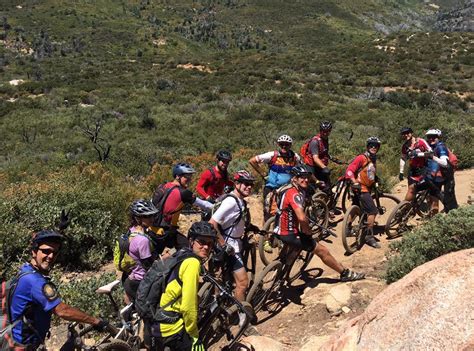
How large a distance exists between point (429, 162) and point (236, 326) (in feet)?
15.0

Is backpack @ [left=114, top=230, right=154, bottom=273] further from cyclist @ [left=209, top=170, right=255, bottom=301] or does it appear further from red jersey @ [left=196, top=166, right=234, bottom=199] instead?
red jersey @ [left=196, top=166, right=234, bottom=199]

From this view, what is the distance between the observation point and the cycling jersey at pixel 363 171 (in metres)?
7.16

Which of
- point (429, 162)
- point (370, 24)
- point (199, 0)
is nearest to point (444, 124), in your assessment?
point (429, 162)

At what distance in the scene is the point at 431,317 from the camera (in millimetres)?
3188

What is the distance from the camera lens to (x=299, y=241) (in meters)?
5.58

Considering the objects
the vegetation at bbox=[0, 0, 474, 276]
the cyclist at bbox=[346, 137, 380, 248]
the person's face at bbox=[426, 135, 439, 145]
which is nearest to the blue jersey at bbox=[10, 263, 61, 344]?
the vegetation at bbox=[0, 0, 474, 276]

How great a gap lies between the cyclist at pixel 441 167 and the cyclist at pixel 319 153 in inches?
68.5

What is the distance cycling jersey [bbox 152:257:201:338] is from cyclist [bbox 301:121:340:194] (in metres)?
4.83

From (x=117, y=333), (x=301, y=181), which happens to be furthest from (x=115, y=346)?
(x=301, y=181)

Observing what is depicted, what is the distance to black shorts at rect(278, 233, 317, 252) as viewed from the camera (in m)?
5.54

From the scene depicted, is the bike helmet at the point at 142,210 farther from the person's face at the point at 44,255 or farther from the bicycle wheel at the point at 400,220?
the bicycle wheel at the point at 400,220

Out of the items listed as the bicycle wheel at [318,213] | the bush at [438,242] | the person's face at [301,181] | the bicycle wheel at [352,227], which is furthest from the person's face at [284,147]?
the bush at [438,242]

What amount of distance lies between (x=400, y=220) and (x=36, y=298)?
647 centimetres

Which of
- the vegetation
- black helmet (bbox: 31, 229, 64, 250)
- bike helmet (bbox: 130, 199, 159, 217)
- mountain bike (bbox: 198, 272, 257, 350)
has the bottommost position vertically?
the vegetation
